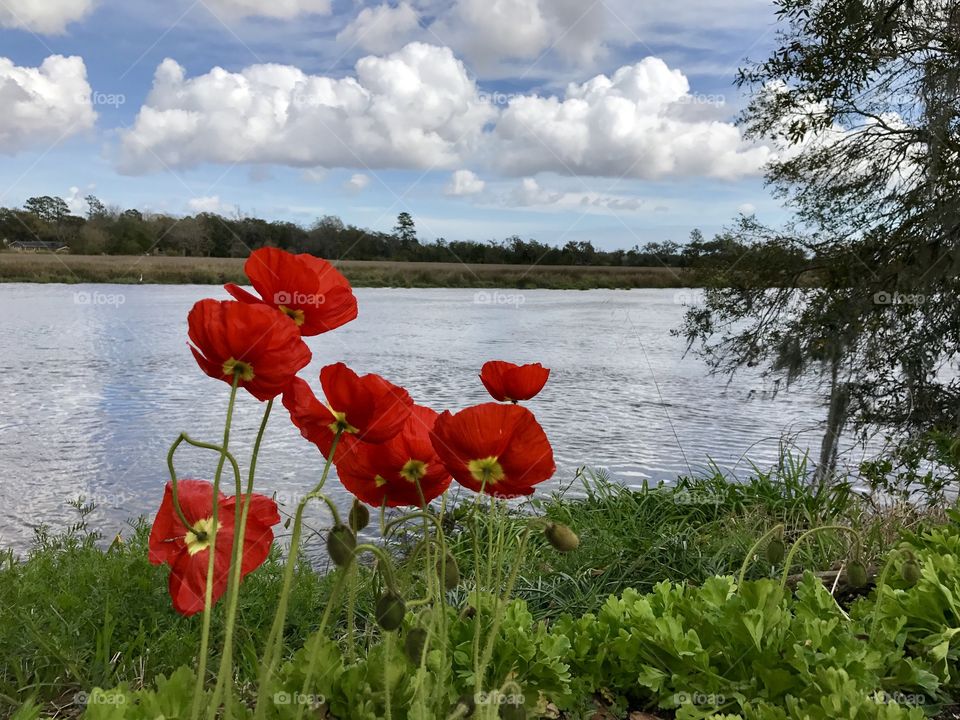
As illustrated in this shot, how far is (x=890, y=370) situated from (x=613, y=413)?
2334 millimetres

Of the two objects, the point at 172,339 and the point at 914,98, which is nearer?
the point at 914,98

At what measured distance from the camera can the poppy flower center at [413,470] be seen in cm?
138

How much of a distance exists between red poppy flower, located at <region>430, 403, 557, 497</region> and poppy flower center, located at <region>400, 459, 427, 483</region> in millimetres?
67

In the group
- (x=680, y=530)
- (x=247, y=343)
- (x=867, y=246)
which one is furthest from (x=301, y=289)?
(x=867, y=246)

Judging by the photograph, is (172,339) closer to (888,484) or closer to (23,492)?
(23,492)

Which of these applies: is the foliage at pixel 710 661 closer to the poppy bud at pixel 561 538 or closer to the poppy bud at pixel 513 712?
the poppy bud at pixel 513 712

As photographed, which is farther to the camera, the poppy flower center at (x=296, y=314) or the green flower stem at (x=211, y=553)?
the poppy flower center at (x=296, y=314)

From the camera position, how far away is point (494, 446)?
4.29ft

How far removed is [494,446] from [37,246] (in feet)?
107

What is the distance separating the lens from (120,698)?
1328 millimetres

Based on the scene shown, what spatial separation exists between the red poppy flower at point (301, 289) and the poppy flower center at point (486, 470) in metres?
0.34

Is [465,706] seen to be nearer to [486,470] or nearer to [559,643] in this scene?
[486,470]

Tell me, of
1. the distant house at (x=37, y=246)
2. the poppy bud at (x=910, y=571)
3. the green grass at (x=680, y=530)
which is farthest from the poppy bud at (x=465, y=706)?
the distant house at (x=37, y=246)

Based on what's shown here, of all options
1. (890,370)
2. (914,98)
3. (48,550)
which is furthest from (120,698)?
(914,98)
